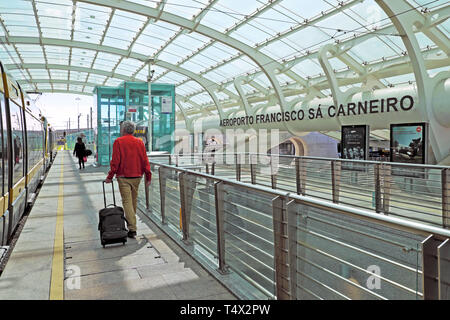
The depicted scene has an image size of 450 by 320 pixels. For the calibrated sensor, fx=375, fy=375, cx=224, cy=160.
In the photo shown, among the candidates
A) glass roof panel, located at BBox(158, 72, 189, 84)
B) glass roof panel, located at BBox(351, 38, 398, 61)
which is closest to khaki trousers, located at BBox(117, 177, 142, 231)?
glass roof panel, located at BBox(351, 38, 398, 61)

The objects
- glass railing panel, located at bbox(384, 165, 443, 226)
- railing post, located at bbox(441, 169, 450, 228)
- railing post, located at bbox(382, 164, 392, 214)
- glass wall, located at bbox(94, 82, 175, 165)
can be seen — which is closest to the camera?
→ railing post, located at bbox(441, 169, 450, 228)

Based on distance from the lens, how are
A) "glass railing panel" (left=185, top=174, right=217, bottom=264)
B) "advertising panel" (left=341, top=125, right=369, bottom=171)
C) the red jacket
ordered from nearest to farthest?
"glass railing panel" (left=185, top=174, right=217, bottom=264), the red jacket, "advertising panel" (left=341, top=125, right=369, bottom=171)

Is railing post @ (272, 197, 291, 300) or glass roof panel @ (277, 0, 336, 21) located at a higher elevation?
glass roof panel @ (277, 0, 336, 21)

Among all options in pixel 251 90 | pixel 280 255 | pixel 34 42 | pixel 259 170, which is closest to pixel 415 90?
pixel 259 170

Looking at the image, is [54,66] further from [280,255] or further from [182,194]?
[280,255]

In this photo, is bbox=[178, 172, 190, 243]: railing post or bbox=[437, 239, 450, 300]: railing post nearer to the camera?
bbox=[437, 239, 450, 300]: railing post

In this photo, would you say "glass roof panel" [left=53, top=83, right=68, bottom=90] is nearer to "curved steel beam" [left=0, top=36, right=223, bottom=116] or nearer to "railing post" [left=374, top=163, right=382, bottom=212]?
"curved steel beam" [left=0, top=36, right=223, bottom=116]

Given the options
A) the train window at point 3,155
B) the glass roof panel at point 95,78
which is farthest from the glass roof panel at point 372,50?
the glass roof panel at point 95,78

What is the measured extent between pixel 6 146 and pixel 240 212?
364 cm

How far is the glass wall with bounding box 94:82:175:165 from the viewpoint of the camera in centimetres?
2209

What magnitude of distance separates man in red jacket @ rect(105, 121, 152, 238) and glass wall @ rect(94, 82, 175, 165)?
16.1 metres

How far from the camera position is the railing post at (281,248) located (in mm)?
3154
